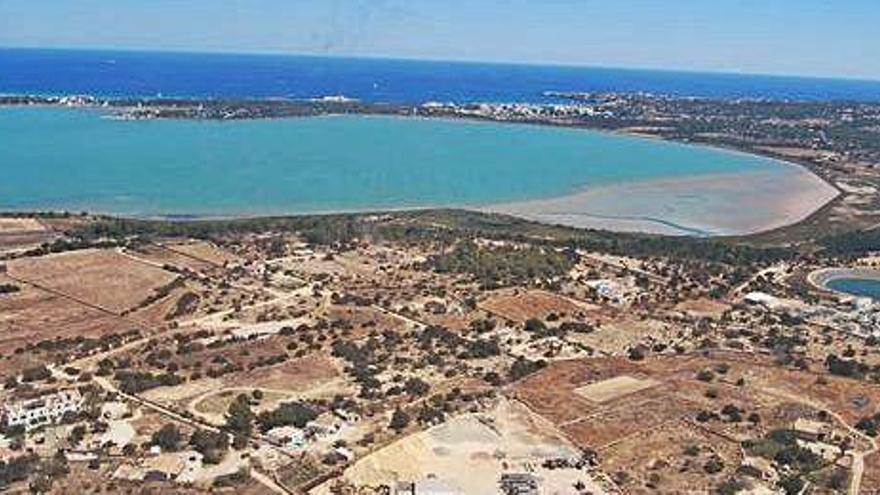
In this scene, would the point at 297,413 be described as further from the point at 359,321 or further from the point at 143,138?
the point at 143,138

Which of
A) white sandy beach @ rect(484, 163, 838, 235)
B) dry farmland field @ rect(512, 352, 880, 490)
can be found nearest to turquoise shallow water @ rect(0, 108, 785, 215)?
white sandy beach @ rect(484, 163, 838, 235)

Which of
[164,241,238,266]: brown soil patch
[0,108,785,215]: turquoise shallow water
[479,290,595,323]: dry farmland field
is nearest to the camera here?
[479,290,595,323]: dry farmland field

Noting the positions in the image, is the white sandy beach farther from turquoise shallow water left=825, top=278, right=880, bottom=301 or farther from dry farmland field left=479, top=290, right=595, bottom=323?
dry farmland field left=479, top=290, right=595, bottom=323

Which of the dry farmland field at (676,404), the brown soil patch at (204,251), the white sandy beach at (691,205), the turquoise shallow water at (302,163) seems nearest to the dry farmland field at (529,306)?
the dry farmland field at (676,404)

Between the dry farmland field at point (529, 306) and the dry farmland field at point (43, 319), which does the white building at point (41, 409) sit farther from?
the dry farmland field at point (529, 306)

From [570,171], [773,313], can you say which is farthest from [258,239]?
[570,171]
